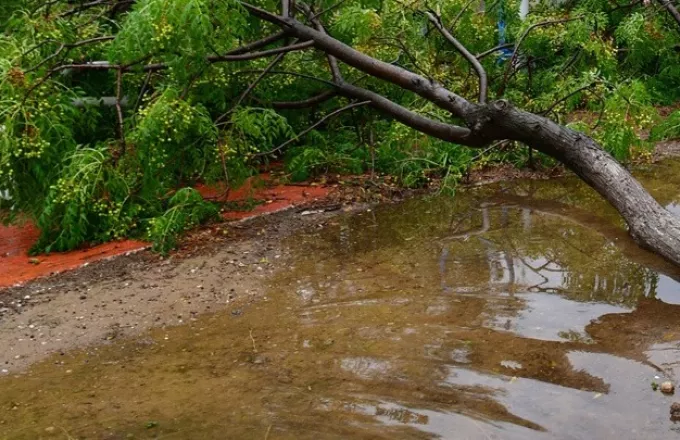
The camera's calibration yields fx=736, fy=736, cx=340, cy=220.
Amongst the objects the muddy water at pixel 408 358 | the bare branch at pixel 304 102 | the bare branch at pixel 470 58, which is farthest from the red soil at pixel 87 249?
the bare branch at pixel 470 58

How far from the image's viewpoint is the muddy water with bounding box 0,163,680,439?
11.1 feet

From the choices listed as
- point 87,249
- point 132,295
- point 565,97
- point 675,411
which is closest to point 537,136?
point 565,97

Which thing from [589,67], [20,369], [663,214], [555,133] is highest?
[589,67]

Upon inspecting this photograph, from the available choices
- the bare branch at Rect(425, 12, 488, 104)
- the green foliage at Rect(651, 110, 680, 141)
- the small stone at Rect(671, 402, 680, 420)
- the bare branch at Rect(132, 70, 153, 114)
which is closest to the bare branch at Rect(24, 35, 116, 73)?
the bare branch at Rect(132, 70, 153, 114)

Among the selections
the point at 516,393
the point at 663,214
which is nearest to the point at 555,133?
the point at 663,214

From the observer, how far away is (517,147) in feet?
26.7

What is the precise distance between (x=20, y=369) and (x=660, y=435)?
3.34m

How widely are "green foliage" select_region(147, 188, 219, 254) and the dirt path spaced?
0.42 ft

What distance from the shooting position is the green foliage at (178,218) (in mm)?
5867

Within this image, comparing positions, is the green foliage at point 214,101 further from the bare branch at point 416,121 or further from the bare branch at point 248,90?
the bare branch at point 416,121

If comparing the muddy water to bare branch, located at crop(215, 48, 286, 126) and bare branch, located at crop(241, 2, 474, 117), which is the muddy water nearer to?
bare branch, located at crop(241, 2, 474, 117)

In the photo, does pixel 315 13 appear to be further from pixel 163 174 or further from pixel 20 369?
pixel 20 369

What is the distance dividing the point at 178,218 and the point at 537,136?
9.58ft

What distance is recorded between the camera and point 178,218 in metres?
6.06
